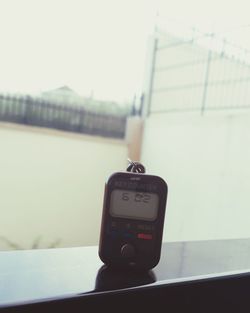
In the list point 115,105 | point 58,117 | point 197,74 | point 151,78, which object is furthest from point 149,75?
point 58,117

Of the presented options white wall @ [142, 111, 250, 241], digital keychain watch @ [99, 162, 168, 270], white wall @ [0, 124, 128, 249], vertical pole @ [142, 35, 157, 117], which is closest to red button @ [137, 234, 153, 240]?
digital keychain watch @ [99, 162, 168, 270]

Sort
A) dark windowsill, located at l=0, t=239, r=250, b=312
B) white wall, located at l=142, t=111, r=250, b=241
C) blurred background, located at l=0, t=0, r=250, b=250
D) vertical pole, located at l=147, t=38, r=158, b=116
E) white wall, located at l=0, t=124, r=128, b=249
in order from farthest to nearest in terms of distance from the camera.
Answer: vertical pole, located at l=147, t=38, r=158, b=116
white wall, located at l=0, t=124, r=128, b=249
blurred background, located at l=0, t=0, r=250, b=250
white wall, located at l=142, t=111, r=250, b=241
dark windowsill, located at l=0, t=239, r=250, b=312

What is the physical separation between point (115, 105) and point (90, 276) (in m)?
3.06

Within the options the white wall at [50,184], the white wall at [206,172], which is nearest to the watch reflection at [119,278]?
the white wall at [206,172]

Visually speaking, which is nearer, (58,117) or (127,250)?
(127,250)

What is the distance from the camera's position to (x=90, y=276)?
18.0 inches

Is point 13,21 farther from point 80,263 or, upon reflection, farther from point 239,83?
point 80,263

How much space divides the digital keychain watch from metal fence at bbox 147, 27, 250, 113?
6.32ft

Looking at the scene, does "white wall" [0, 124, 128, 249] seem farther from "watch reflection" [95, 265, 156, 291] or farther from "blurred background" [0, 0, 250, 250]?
"watch reflection" [95, 265, 156, 291]

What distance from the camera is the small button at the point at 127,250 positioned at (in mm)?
467

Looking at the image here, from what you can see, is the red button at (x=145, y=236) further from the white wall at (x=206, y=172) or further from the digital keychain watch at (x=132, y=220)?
the white wall at (x=206, y=172)

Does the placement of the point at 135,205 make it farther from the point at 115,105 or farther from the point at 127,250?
the point at 115,105

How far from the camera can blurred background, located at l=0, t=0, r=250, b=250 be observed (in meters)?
2.24

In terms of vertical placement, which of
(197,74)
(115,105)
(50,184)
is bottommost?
(50,184)
